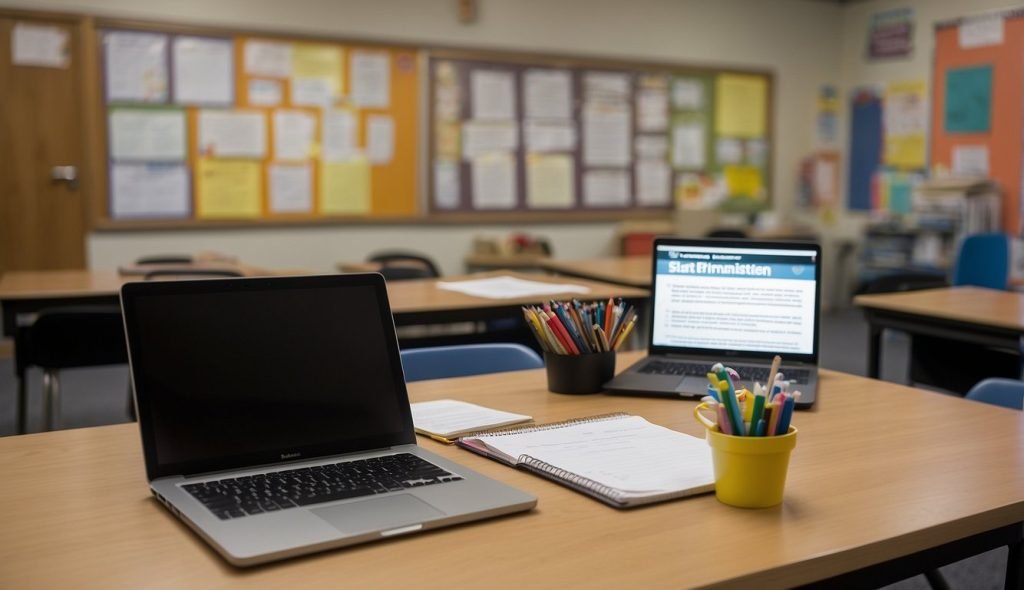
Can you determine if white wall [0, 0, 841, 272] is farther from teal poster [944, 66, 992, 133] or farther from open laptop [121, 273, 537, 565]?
open laptop [121, 273, 537, 565]

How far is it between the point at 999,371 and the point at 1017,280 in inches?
156

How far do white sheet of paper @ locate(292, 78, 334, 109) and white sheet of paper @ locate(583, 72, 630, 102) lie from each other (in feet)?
6.12

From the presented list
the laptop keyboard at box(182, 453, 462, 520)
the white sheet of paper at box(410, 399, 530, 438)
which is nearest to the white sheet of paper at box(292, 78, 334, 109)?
the white sheet of paper at box(410, 399, 530, 438)

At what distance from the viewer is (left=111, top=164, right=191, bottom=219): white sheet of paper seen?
5.46 metres

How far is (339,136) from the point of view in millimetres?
5949

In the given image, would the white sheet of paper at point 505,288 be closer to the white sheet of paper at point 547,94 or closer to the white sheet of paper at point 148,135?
the white sheet of paper at point 148,135

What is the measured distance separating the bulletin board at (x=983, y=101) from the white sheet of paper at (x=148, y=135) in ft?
17.3

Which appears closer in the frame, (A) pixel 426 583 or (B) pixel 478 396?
(A) pixel 426 583

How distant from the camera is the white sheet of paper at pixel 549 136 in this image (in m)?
6.66

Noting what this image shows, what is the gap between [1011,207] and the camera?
667cm

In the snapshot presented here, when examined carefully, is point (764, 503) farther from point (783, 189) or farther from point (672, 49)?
point (783, 189)

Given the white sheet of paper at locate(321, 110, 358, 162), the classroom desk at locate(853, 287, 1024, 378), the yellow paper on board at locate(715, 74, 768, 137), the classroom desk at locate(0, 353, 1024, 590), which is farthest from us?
the yellow paper on board at locate(715, 74, 768, 137)

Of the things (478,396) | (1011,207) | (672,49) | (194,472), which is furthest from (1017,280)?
(194,472)

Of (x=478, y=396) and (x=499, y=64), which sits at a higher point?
(x=499, y=64)
